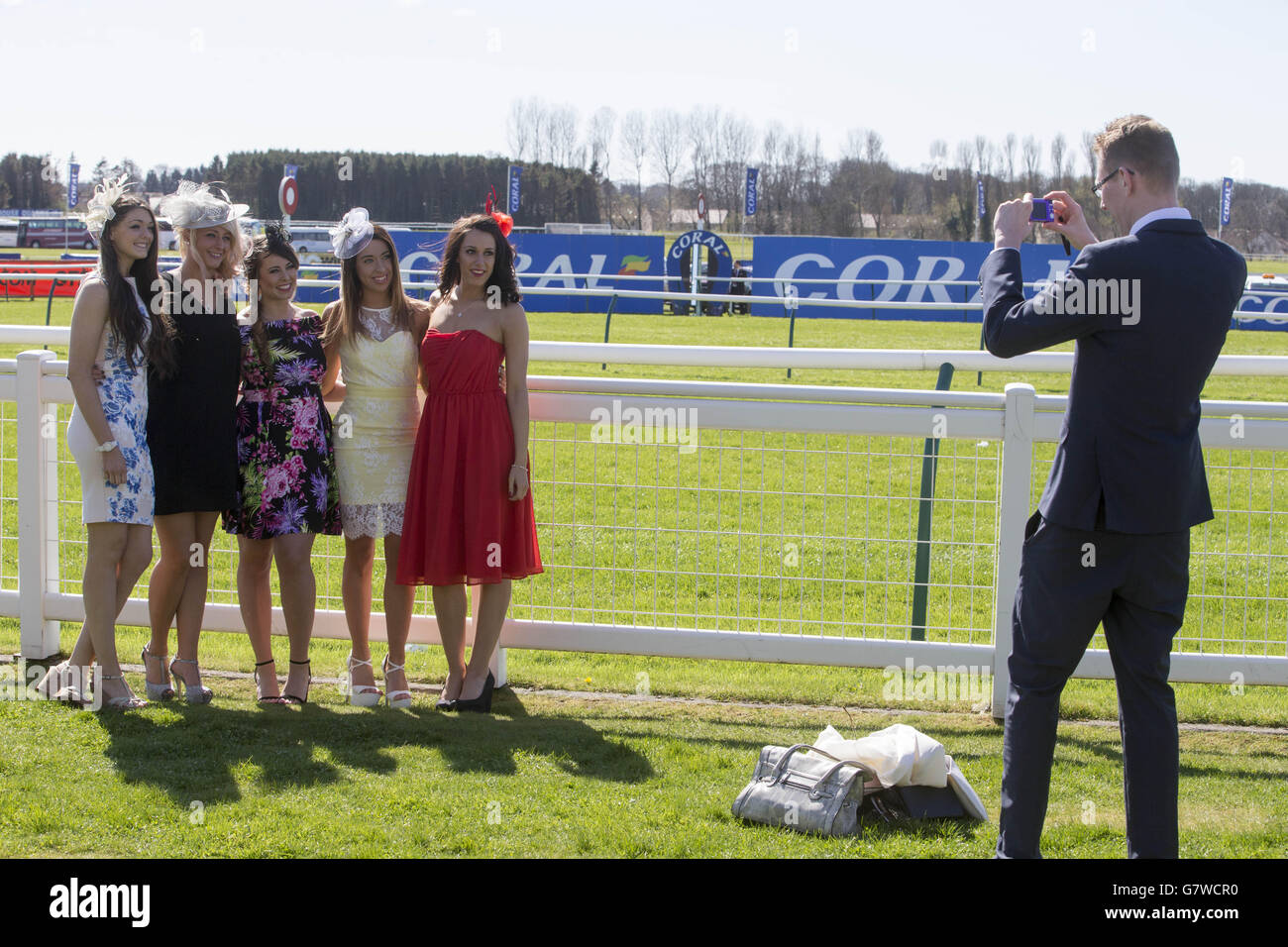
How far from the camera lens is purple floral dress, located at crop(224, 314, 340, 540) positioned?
4.59 meters

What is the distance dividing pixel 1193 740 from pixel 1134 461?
2132 millimetres

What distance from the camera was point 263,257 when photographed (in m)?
4.64

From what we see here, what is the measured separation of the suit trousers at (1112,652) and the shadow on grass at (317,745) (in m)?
1.33

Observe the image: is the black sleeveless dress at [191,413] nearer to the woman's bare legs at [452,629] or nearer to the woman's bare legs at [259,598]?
the woman's bare legs at [259,598]

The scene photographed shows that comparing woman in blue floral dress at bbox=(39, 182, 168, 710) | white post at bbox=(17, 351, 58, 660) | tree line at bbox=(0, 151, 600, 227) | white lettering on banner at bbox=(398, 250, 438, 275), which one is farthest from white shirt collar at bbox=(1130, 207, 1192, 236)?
tree line at bbox=(0, 151, 600, 227)

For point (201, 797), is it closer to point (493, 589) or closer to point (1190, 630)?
point (493, 589)

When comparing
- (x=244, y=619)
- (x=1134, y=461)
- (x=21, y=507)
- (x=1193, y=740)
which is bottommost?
(x=1193, y=740)

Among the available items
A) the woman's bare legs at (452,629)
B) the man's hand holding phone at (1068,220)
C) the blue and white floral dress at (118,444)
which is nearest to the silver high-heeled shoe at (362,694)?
the woman's bare legs at (452,629)

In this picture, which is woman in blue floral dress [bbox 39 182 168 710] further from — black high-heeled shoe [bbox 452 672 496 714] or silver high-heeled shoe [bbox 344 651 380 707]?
black high-heeled shoe [bbox 452 672 496 714]

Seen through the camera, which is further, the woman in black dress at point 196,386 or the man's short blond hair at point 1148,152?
the woman in black dress at point 196,386

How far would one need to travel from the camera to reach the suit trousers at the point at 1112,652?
300 centimetres
